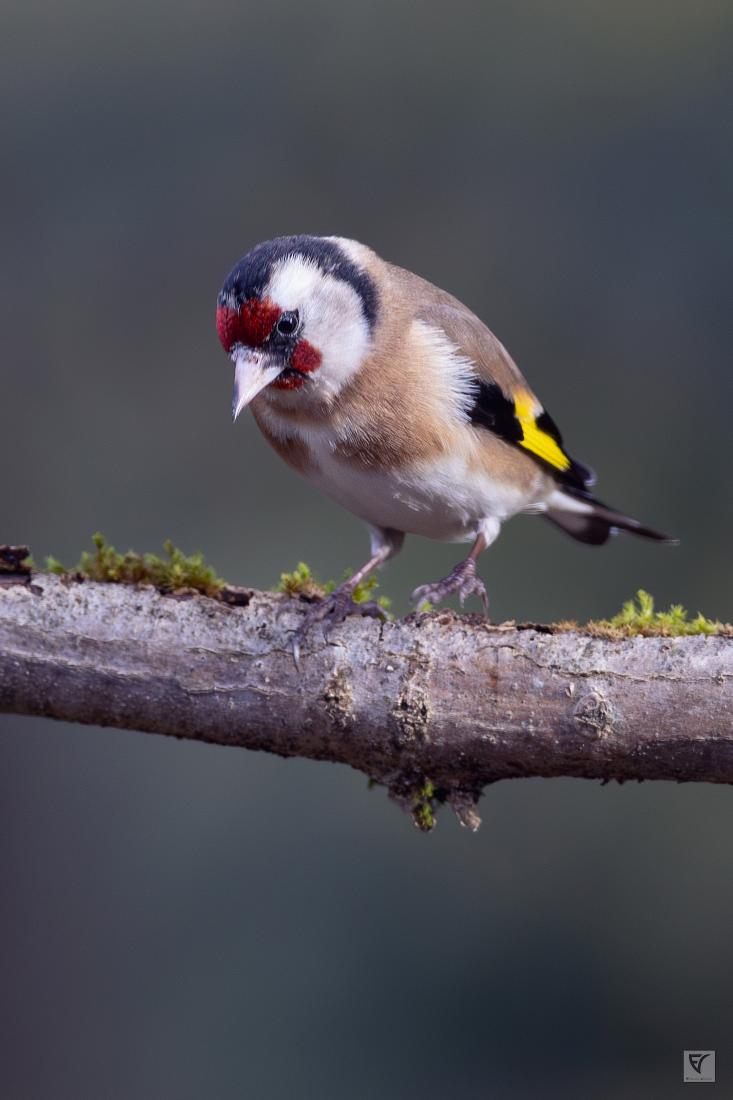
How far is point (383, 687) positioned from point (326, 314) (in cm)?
90

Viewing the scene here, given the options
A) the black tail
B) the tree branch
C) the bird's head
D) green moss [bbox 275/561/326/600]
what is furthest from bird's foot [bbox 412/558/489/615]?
the black tail

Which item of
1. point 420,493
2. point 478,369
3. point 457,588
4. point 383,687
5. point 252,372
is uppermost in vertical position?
point 478,369

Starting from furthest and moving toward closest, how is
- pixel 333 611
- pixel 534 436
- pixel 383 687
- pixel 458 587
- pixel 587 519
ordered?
pixel 587 519, pixel 534 436, pixel 458 587, pixel 333 611, pixel 383 687

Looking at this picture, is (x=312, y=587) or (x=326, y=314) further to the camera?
(x=326, y=314)

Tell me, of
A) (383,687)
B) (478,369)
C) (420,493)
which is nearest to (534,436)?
(478,369)

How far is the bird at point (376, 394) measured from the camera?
2758 mm

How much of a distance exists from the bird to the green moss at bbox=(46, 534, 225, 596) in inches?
10.0

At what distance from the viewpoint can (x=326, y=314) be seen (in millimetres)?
2871

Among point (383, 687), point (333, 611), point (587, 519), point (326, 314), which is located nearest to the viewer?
point (383, 687)

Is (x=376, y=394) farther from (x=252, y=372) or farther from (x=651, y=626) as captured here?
(x=651, y=626)

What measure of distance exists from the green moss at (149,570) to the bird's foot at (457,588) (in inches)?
20.5

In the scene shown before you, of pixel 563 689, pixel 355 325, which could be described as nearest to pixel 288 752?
pixel 563 689

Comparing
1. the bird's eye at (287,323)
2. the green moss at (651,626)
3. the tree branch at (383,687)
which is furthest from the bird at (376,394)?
the green moss at (651,626)

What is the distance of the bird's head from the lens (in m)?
2.72
